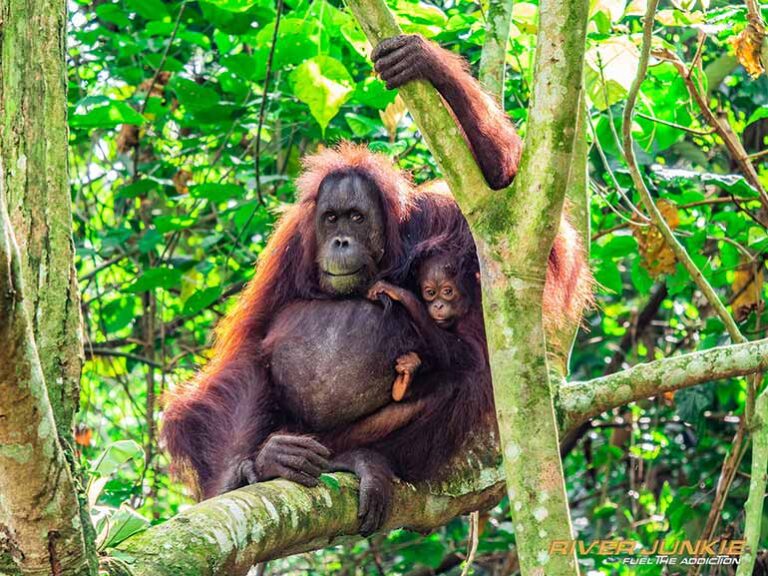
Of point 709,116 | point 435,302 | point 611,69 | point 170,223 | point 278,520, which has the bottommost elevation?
point 278,520

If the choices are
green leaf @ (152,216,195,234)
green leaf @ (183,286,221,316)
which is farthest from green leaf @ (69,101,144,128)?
green leaf @ (183,286,221,316)

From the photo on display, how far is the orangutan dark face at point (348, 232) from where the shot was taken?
4230mm

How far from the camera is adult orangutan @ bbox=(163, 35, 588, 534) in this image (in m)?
3.91

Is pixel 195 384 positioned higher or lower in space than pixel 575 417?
higher

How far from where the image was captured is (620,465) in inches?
287

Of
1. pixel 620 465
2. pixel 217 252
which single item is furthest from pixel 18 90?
pixel 620 465

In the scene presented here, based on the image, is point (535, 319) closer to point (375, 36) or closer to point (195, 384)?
point (375, 36)

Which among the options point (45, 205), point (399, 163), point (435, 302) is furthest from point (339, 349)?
point (45, 205)

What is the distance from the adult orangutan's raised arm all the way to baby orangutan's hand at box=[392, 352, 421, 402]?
80 centimetres

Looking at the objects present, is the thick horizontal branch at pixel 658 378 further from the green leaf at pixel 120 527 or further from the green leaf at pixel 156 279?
the green leaf at pixel 156 279

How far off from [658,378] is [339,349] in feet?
4.25

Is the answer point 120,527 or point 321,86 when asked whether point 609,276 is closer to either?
point 321,86

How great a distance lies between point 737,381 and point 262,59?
3.26m

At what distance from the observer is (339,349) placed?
4.18 m
